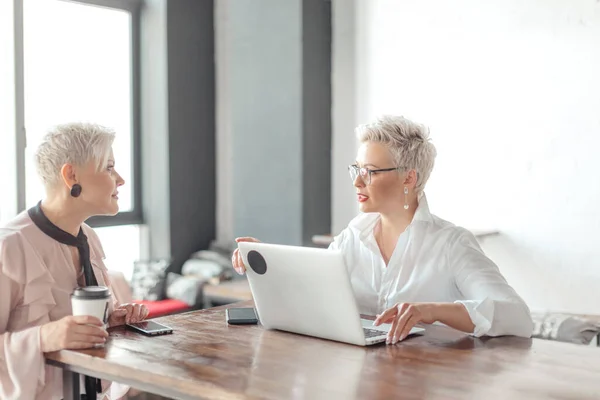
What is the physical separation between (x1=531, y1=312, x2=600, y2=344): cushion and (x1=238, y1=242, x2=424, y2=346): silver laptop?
57.0 inches

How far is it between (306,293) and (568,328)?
1.78 metres

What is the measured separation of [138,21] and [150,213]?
124 cm

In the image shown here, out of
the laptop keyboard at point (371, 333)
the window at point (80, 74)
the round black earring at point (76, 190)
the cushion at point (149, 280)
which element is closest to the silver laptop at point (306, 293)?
the laptop keyboard at point (371, 333)

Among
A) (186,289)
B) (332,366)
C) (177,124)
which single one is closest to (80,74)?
(177,124)

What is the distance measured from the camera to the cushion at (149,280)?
471 centimetres

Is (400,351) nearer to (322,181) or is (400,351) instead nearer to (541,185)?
(541,185)

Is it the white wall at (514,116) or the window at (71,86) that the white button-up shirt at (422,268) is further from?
the window at (71,86)

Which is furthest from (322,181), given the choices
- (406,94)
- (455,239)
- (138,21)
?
(455,239)

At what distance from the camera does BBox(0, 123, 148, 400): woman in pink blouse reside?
207cm

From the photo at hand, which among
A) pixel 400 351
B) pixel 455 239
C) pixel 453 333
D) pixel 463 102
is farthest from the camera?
pixel 463 102

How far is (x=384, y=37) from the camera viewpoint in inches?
179

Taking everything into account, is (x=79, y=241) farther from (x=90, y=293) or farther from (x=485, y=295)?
(x=485, y=295)

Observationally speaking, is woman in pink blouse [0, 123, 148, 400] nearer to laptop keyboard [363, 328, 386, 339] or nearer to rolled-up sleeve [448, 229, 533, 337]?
laptop keyboard [363, 328, 386, 339]

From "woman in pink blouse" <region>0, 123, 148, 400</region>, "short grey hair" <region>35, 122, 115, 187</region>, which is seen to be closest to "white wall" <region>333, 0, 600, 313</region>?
"woman in pink blouse" <region>0, 123, 148, 400</region>
